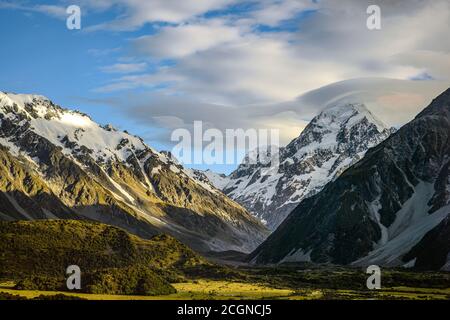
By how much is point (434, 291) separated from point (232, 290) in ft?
171

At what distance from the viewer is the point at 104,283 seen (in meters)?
160

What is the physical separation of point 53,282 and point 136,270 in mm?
20138

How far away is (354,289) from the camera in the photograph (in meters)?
194

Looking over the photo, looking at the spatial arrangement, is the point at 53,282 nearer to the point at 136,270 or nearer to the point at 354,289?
the point at 136,270
